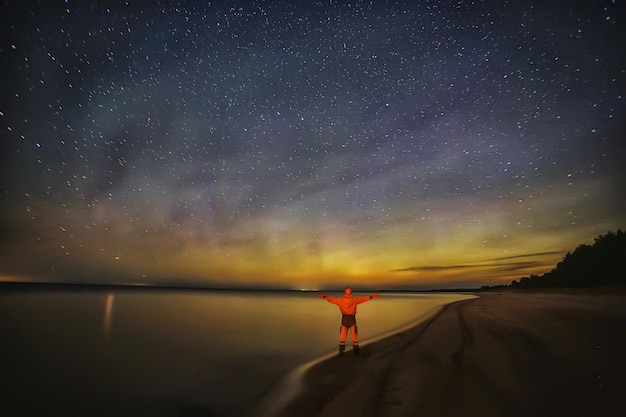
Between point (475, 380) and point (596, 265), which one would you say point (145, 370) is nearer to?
point (475, 380)

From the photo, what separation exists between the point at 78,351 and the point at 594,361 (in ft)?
61.4

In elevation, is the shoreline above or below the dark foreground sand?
below

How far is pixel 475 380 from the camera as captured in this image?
24.1ft

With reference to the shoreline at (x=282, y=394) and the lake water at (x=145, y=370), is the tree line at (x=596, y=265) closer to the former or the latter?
the lake water at (x=145, y=370)

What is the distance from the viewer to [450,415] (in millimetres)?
5477

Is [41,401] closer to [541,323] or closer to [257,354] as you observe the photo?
[257,354]

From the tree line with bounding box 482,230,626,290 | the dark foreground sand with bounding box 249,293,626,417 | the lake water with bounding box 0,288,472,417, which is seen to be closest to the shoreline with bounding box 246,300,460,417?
the dark foreground sand with bounding box 249,293,626,417

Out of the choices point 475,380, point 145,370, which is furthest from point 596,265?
point 145,370

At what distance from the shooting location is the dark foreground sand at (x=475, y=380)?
19.1 ft

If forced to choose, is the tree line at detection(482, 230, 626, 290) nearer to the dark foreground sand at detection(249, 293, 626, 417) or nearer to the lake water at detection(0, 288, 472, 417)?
the dark foreground sand at detection(249, 293, 626, 417)

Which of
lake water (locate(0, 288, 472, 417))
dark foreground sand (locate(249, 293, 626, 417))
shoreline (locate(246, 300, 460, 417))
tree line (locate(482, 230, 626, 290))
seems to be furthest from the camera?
tree line (locate(482, 230, 626, 290))

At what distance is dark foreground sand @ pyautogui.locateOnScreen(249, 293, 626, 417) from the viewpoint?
582cm

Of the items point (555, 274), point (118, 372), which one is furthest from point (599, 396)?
point (555, 274)

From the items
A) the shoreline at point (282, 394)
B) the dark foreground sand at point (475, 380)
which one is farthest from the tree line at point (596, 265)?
the shoreline at point (282, 394)
